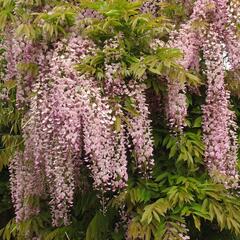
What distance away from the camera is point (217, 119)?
4512 millimetres

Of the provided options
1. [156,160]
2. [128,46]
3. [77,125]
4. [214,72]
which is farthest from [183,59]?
[77,125]

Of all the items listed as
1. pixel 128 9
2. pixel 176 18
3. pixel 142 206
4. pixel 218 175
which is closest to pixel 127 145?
pixel 142 206

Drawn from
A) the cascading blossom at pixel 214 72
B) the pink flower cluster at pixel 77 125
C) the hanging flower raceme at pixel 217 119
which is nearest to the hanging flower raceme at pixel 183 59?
the cascading blossom at pixel 214 72

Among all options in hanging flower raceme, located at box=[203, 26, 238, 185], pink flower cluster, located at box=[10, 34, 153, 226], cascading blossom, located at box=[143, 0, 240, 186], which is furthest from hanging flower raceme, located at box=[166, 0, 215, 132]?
pink flower cluster, located at box=[10, 34, 153, 226]

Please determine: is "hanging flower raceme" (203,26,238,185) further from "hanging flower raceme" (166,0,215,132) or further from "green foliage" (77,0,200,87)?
"green foliage" (77,0,200,87)

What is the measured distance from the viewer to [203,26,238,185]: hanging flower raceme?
4438mm

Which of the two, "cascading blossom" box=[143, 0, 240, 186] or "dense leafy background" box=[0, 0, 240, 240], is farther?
"cascading blossom" box=[143, 0, 240, 186]

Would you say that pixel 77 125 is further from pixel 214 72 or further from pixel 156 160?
pixel 214 72

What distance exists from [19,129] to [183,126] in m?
1.67

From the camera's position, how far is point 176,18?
489 centimetres

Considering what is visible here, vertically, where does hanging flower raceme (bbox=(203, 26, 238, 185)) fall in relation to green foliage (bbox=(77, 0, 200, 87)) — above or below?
below

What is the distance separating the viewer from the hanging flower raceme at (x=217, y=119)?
444cm

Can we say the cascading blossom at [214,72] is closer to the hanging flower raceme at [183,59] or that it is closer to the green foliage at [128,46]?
the hanging flower raceme at [183,59]

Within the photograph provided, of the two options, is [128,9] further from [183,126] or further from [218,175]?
[218,175]
